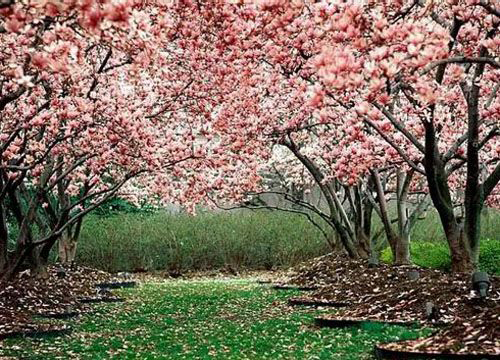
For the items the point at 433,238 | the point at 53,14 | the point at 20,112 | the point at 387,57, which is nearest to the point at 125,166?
the point at 20,112

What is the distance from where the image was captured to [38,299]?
12.1 meters

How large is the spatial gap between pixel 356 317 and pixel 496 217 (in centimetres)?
1641

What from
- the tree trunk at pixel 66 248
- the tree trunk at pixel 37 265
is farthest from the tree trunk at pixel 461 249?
the tree trunk at pixel 66 248

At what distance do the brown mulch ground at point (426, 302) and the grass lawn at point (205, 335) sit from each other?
0.50 m

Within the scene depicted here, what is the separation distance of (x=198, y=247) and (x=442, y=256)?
27.6 ft

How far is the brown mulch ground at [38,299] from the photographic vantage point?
979cm

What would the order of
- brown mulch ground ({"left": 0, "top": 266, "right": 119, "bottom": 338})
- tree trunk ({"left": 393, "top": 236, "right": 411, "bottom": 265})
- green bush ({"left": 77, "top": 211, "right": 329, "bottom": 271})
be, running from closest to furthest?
brown mulch ground ({"left": 0, "top": 266, "right": 119, "bottom": 338})
tree trunk ({"left": 393, "top": 236, "right": 411, "bottom": 265})
green bush ({"left": 77, "top": 211, "right": 329, "bottom": 271})

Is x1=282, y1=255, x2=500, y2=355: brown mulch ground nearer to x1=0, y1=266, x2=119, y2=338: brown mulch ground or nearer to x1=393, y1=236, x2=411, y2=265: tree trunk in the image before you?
x1=393, y1=236, x2=411, y2=265: tree trunk

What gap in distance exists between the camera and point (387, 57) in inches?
222

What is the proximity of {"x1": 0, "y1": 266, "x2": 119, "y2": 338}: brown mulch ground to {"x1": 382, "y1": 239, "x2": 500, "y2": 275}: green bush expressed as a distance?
6803mm

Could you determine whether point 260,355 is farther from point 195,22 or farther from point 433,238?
point 433,238

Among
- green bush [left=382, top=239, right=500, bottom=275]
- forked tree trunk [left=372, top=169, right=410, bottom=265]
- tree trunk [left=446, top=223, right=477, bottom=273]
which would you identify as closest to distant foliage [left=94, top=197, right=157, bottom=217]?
Answer: green bush [left=382, top=239, right=500, bottom=275]

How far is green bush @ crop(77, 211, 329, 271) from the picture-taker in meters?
23.8

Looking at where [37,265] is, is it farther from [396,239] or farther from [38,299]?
[396,239]
